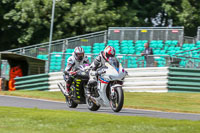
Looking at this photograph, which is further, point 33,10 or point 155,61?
point 33,10

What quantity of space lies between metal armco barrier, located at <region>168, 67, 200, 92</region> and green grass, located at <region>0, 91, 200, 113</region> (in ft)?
2.36

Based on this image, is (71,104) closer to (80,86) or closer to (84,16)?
(80,86)

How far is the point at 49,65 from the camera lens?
22859 mm

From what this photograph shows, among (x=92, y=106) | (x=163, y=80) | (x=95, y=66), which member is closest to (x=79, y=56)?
(x=95, y=66)

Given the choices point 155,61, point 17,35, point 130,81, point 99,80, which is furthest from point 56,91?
point 17,35

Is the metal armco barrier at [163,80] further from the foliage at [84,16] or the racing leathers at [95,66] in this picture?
the foliage at [84,16]

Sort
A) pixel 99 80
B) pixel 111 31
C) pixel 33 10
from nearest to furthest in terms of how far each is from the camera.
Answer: pixel 99 80
pixel 111 31
pixel 33 10

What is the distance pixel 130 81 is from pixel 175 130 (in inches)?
514

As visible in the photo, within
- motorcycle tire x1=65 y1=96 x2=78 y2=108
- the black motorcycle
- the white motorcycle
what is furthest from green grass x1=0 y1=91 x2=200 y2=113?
the white motorcycle

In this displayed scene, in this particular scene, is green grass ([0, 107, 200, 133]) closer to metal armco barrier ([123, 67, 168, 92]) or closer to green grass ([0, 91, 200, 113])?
green grass ([0, 91, 200, 113])

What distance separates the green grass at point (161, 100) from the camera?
1481 centimetres

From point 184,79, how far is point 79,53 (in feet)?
24.4

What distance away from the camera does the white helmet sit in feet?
43.7

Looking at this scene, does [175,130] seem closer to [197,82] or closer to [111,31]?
[197,82]
